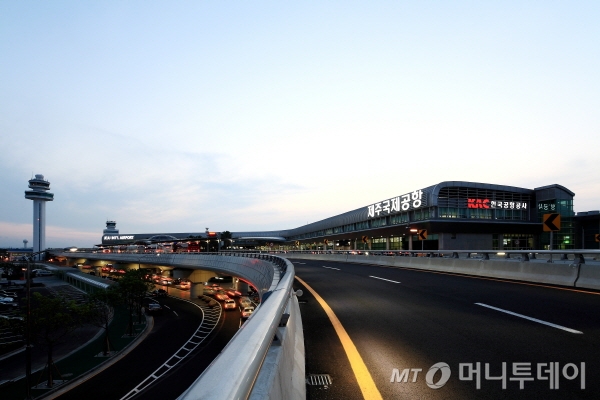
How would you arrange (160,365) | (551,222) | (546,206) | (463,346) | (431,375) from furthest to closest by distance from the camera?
(546,206) < (160,365) < (551,222) < (463,346) < (431,375)

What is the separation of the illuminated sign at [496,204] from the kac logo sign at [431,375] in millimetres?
65024

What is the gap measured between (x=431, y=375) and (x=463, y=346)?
1495 millimetres

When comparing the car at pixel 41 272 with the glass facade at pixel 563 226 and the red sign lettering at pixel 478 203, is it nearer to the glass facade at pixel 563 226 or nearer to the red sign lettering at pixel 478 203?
the red sign lettering at pixel 478 203

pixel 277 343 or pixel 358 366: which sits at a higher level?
pixel 277 343

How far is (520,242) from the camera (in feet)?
231

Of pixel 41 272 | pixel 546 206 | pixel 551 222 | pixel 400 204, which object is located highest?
pixel 400 204

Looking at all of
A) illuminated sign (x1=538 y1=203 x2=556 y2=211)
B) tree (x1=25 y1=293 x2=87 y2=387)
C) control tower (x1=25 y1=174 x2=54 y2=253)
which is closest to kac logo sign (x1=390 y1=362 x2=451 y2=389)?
tree (x1=25 y1=293 x2=87 y2=387)

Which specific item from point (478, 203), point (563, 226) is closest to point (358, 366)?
point (478, 203)

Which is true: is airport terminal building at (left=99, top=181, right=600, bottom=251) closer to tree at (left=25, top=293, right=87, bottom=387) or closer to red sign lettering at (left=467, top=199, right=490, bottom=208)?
red sign lettering at (left=467, top=199, right=490, bottom=208)

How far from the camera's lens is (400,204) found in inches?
2793

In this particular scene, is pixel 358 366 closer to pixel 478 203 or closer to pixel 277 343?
pixel 277 343

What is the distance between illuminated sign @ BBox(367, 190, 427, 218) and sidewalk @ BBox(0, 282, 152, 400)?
4348cm

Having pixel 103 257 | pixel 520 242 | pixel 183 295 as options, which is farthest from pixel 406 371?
pixel 103 257

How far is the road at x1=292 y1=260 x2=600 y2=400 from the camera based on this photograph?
464 cm
